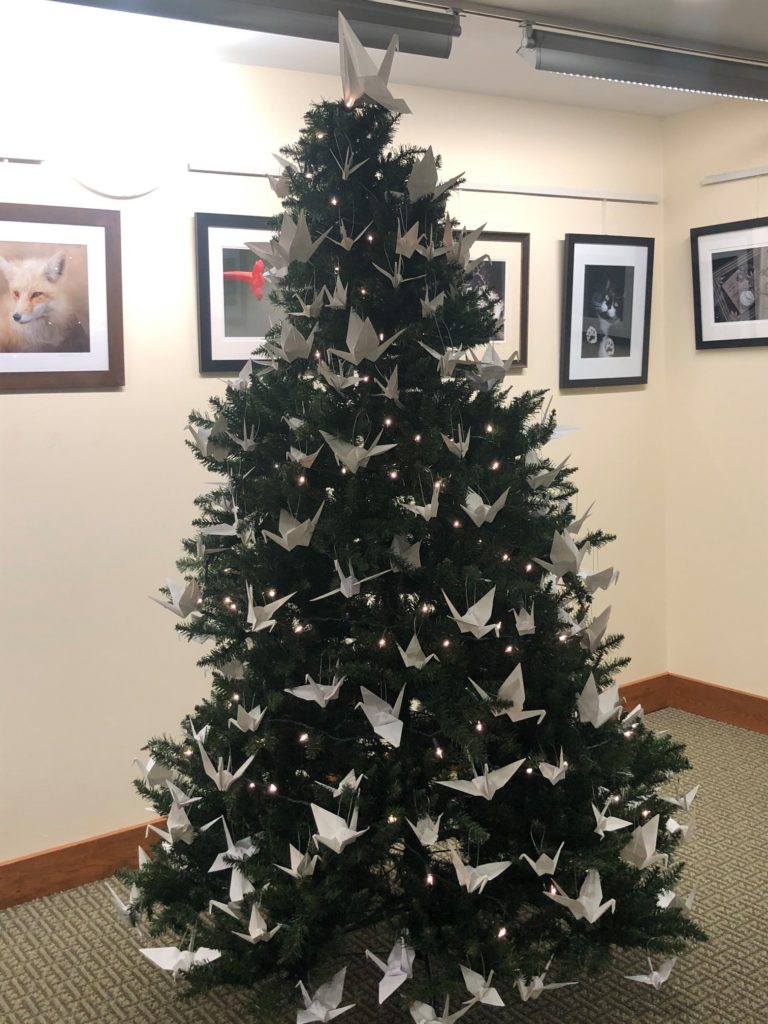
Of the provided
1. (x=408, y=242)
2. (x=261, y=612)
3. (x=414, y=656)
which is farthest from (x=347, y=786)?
(x=408, y=242)

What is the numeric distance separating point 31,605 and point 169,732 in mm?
682

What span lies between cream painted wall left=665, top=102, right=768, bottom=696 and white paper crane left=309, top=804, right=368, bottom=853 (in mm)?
3043

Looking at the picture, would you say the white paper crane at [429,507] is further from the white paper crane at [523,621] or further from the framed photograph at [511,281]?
the framed photograph at [511,281]

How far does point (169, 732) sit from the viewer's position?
11.8ft

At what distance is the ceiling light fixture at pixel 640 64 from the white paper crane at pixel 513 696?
2.13 m

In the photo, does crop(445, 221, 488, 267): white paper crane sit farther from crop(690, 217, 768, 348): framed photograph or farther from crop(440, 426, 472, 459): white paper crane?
crop(690, 217, 768, 348): framed photograph

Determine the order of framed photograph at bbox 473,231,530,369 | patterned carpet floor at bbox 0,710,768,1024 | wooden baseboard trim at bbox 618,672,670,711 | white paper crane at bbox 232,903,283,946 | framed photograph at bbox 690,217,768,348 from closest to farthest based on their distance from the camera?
1. white paper crane at bbox 232,903,283,946
2. patterned carpet floor at bbox 0,710,768,1024
3. framed photograph at bbox 473,231,530,369
4. framed photograph at bbox 690,217,768,348
5. wooden baseboard trim at bbox 618,672,670,711

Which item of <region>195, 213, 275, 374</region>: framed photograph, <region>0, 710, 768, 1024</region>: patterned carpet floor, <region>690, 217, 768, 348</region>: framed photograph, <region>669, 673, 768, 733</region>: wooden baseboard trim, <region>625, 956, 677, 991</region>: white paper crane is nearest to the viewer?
<region>625, 956, 677, 991</region>: white paper crane

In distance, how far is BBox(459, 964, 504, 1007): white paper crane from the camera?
2174mm

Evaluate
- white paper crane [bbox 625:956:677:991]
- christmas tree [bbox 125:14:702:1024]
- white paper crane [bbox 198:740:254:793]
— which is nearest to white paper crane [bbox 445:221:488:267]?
christmas tree [bbox 125:14:702:1024]

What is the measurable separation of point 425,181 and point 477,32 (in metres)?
1.40

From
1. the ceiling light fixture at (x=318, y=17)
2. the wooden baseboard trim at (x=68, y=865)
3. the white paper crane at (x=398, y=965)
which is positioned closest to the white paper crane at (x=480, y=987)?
the white paper crane at (x=398, y=965)

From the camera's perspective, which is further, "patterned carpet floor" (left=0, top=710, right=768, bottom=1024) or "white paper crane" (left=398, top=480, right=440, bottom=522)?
"patterned carpet floor" (left=0, top=710, right=768, bottom=1024)

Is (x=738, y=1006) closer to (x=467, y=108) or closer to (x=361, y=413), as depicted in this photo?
(x=361, y=413)
